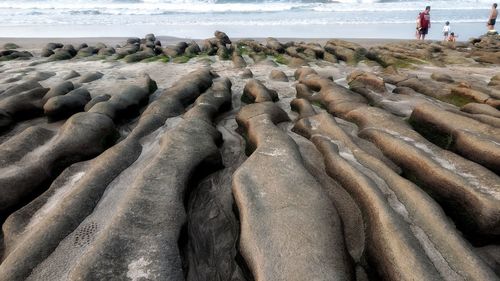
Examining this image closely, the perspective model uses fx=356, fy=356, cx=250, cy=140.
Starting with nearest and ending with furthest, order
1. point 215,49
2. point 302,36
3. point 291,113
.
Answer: point 291,113, point 215,49, point 302,36

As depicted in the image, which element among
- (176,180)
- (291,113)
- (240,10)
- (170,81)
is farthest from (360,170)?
(240,10)

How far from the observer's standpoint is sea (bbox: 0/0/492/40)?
1855cm

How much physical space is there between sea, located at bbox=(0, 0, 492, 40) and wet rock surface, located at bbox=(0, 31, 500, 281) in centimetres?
1318

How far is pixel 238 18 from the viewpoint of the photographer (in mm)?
24875

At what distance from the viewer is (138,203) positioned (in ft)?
8.41

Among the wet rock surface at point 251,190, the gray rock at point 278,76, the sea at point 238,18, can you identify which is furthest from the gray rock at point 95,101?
the sea at point 238,18

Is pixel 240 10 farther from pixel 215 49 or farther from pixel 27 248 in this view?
pixel 27 248

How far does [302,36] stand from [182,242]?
15528 millimetres

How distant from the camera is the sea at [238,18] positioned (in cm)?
1855

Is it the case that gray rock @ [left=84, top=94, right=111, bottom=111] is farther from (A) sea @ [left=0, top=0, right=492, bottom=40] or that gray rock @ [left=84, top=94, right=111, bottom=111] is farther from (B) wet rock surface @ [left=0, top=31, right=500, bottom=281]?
(A) sea @ [left=0, top=0, right=492, bottom=40]

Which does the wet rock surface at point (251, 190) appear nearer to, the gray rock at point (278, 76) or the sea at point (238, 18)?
the gray rock at point (278, 76)

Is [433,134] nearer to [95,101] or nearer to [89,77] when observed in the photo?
[95,101]

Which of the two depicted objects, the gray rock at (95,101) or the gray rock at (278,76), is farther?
the gray rock at (278,76)

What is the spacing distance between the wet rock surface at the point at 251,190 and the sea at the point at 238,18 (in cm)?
1318
